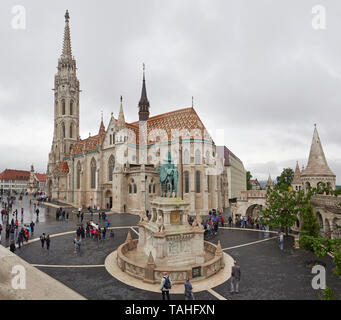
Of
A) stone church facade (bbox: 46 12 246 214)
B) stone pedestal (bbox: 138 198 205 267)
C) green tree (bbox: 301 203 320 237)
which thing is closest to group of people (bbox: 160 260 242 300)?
stone pedestal (bbox: 138 198 205 267)

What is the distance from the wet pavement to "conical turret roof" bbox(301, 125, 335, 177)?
9219 mm

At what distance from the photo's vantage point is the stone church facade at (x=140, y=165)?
37094 millimetres

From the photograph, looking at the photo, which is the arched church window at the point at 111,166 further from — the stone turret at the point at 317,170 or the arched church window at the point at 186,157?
the stone turret at the point at 317,170

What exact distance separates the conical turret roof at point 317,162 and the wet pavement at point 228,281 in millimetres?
9219

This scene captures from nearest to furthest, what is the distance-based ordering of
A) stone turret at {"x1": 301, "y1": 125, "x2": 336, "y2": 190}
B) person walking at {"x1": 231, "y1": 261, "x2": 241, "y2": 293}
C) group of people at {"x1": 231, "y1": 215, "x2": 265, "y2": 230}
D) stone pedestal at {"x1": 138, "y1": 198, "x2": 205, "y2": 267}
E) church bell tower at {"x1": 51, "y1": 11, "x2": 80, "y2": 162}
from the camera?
person walking at {"x1": 231, "y1": 261, "x2": 241, "y2": 293}
stone pedestal at {"x1": 138, "y1": 198, "x2": 205, "y2": 267}
stone turret at {"x1": 301, "y1": 125, "x2": 336, "y2": 190}
group of people at {"x1": 231, "y1": 215, "x2": 265, "y2": 230}
church bell tower at {"x1": 51, "y1": 11, "x2": 80, "y2": 162}

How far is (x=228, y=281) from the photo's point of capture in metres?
11.5

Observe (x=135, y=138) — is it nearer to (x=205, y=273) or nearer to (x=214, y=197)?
(x=214, y=197)

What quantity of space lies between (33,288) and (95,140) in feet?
161

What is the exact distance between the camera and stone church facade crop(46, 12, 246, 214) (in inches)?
1460

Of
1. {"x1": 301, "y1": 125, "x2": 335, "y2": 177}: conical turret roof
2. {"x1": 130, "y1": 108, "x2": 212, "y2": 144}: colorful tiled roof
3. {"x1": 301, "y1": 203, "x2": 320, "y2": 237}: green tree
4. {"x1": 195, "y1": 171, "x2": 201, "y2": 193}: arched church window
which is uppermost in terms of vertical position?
{"x1": 130, "y1": 108, "x2": 212, "y2": 144}: colorful tiled roof

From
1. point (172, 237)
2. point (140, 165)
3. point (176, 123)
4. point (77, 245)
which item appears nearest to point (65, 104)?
point (140, 165)

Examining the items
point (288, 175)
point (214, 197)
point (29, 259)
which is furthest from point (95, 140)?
point (288, 175)

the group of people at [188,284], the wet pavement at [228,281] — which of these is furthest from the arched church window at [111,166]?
the group of people at [188,284]

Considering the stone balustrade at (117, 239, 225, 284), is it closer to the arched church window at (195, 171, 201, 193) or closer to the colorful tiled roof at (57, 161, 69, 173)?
the arched church window at (195, 171, 201, 193)
